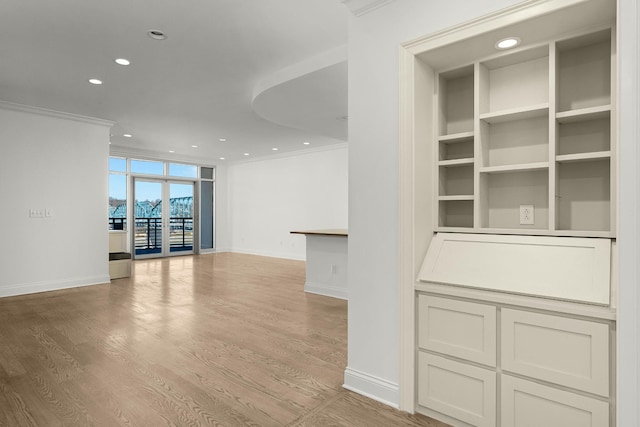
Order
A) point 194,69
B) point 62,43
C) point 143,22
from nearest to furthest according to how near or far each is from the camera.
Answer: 1. point 143,22
2. point 62,43
3. point 194,69

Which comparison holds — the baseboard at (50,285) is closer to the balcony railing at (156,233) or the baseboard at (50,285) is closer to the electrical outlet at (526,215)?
the balcony railing at (156,233)

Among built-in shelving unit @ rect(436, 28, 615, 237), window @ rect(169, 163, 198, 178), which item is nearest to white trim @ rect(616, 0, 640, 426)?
built-in shelving unit @ rect(436, 28, 615, 237)

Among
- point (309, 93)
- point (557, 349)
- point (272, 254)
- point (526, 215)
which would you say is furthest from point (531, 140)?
point (272, 254)

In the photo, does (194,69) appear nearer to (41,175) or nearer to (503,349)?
(41,175)

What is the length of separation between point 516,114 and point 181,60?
126 inches

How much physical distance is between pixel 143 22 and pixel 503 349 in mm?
3463

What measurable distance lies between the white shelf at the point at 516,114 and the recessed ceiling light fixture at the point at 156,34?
2719 mm

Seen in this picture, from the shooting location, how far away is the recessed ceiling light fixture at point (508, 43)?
200cm

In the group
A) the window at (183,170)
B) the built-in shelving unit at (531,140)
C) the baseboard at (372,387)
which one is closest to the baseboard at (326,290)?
the baseboard at (372,387)

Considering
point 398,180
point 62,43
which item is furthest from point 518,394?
point 62,43

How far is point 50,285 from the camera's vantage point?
18.4 ft

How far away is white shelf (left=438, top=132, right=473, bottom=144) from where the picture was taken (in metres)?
2.25

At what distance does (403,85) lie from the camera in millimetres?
2229

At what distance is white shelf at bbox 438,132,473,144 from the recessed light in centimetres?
50
